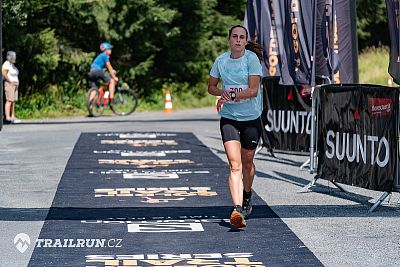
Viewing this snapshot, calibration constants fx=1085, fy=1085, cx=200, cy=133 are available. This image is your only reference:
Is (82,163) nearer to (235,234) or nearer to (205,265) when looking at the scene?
(235,234)

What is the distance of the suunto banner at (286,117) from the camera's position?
680 inches

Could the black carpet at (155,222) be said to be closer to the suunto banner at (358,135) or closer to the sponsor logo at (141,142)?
the suunto banner at (358,135)

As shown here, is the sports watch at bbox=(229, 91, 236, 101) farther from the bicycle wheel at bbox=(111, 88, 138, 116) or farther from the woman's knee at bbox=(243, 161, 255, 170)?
the bicycle wheel at bbox=(111, 88, 138, 116)

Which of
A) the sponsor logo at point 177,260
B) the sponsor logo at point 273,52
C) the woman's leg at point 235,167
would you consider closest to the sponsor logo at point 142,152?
the sponsor logo at point 273,52

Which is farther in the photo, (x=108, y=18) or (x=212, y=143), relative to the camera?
(x=108, y=18)

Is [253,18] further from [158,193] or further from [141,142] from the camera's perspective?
[158,193]

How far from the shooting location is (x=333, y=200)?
12711mm

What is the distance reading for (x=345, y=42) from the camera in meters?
15.8

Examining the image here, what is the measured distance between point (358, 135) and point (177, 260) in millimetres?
4303

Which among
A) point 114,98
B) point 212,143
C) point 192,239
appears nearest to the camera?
point 192,239

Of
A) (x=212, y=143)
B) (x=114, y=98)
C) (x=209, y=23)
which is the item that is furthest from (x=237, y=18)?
(x=212, y=143)

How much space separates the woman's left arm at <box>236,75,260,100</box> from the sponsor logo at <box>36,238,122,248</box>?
1.90m

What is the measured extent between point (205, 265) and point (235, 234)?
63.0 inches

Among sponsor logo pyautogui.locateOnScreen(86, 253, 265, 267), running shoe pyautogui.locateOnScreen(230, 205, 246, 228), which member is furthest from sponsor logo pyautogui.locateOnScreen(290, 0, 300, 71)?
sponsor logo pyautogui.locateOnScreen(86, 253, 265, 267)
